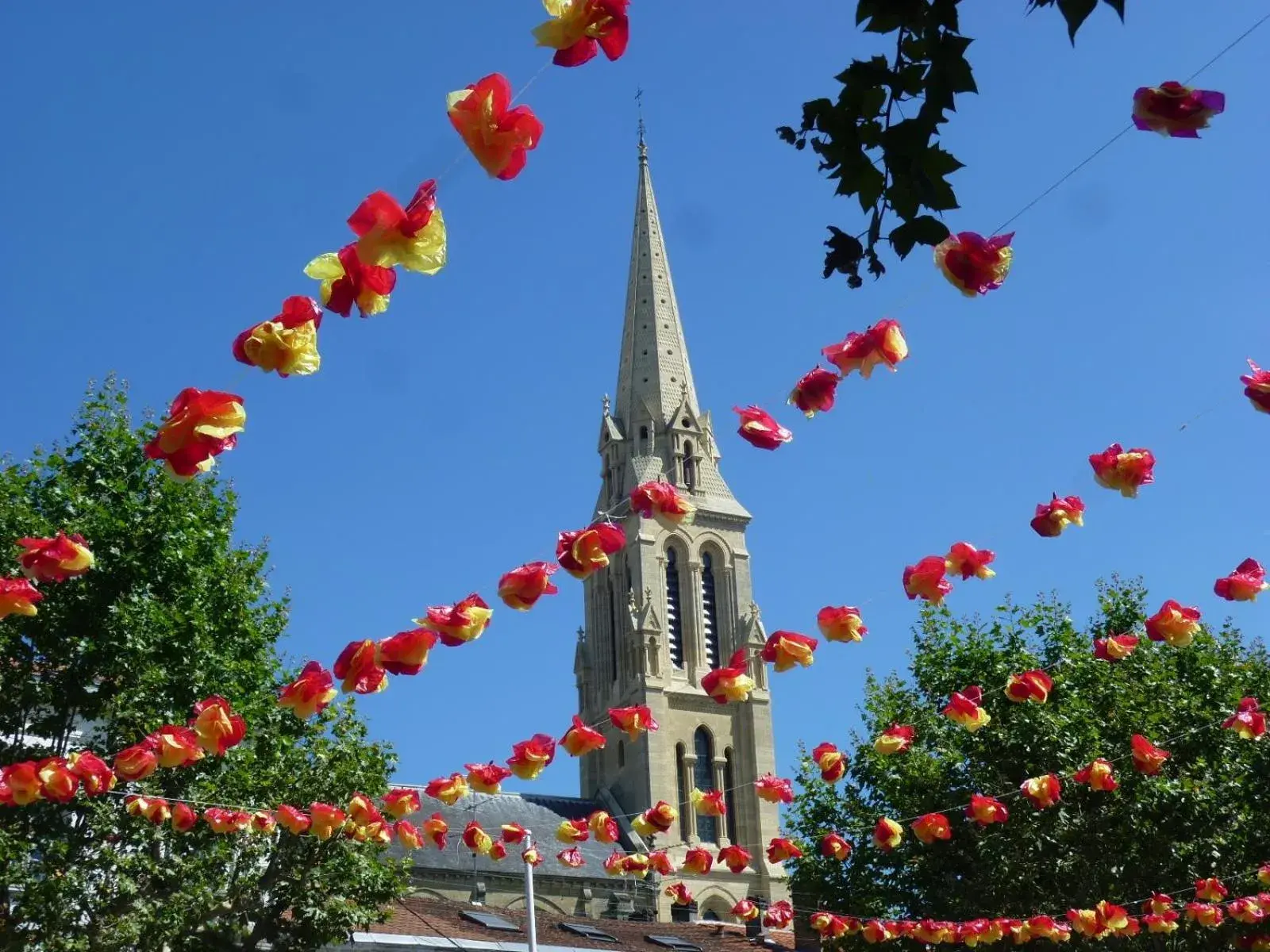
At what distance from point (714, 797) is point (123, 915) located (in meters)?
8.60

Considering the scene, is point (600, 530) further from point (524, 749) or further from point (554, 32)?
point (554, 32)

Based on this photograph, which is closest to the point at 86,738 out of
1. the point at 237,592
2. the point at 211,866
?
the point at 237,592

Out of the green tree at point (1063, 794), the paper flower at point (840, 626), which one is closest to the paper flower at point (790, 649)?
the paper flower at point (840, 626)

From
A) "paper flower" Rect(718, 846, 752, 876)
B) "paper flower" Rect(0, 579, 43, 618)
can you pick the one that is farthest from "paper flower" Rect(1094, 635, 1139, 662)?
"paper flower" Rect(0, 579, 43, 618)

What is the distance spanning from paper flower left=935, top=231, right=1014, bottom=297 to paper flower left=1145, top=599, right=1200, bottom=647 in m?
7.81

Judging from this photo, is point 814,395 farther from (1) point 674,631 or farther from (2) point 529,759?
(1) point 674,631

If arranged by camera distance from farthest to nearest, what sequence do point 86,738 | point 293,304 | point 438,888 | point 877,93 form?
point 438,888 → point 86,738 → point 293,304 → point 877,93

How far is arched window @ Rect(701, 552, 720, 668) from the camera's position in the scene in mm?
69312

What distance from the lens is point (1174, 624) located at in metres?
14.2

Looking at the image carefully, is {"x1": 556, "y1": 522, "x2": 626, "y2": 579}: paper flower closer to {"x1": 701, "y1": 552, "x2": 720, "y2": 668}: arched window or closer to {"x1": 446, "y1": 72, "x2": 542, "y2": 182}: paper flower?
{"x1": 446, "y1": 72, "x2": 542, "y2": 182}: paper flower

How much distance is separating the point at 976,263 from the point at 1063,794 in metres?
20.4

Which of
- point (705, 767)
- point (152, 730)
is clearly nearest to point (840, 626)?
point (152, 730)

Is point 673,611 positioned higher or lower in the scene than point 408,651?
higher

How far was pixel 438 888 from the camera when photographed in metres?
55.5
